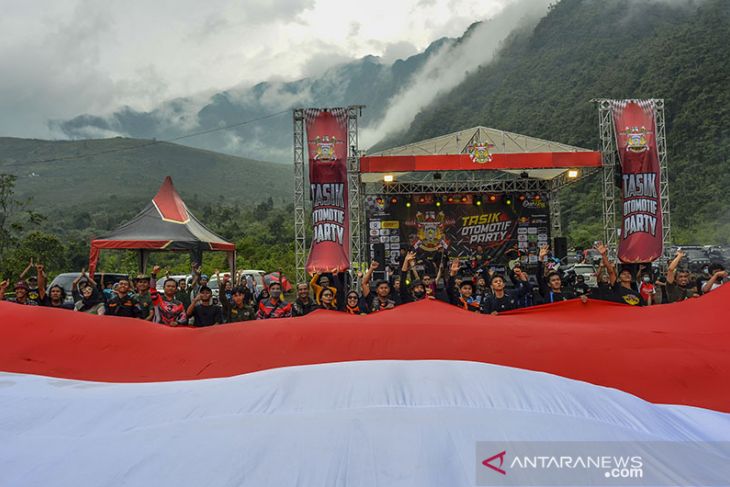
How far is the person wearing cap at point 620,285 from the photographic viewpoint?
5.84m

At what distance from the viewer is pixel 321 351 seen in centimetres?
379

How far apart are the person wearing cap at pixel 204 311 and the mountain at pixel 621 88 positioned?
2709 cm

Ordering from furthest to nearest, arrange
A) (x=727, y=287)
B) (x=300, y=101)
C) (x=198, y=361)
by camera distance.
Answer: (x=300, y=101), (x=727, y=287), (x=198, y=361)

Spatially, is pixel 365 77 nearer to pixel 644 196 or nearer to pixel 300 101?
pixel 300 101

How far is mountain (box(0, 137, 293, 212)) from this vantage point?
3253 inches

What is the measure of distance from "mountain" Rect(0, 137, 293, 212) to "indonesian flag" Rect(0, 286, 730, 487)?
73177 millimetres

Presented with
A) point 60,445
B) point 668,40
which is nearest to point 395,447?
point 60,445

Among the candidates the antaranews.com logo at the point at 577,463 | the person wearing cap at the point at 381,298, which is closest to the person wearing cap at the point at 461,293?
the person wearing cap at the point at 381,298

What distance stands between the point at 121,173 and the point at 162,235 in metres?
95.0

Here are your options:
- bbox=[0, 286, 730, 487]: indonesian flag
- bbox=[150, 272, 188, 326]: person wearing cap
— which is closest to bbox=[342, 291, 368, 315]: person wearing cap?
bbox=[0, 286, 730, 487]: indonesian flag

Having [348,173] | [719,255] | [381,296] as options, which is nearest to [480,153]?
[348,173]

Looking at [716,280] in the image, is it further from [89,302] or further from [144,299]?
[89,302]

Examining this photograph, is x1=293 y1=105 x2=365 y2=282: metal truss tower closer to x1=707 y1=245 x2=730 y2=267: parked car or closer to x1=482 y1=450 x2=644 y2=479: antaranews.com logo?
x1=482 y1=450 x2=644 y2=479: antaranews.com logo

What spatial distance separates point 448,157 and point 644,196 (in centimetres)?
546
